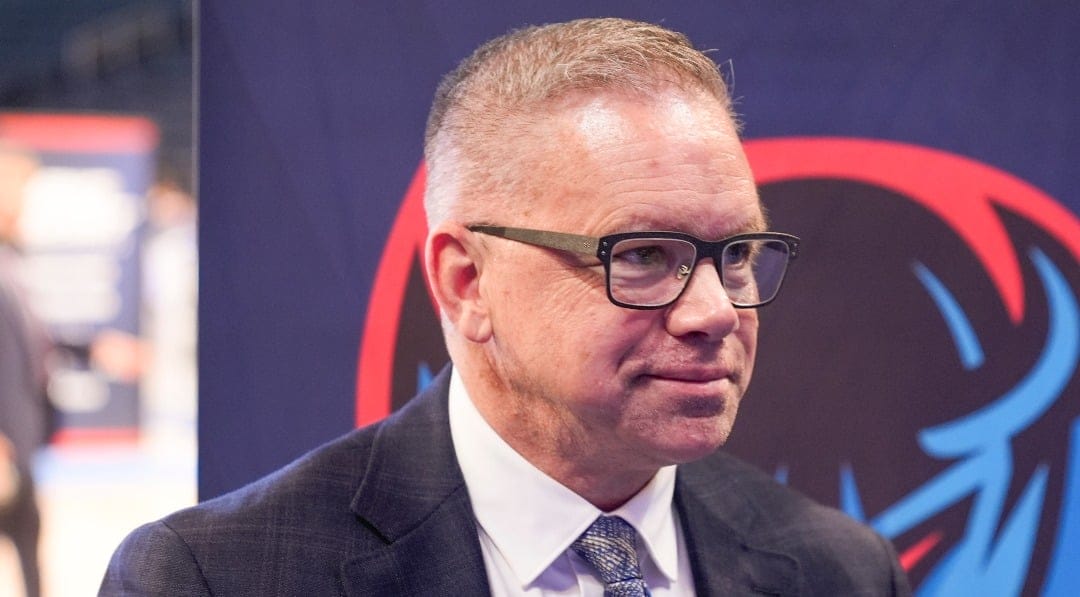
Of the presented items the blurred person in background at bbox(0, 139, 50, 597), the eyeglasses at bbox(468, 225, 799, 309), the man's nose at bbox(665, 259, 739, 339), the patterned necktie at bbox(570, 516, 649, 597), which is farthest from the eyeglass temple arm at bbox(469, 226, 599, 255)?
the blurred person in background at bbox(0, 139, 50, 597)

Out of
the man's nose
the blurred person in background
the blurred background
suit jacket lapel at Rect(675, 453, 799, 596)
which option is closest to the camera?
the man's nose

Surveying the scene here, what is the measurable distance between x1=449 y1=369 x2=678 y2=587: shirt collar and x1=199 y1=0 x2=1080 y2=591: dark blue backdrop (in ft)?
1.41

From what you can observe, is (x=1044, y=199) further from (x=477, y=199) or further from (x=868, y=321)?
(x=477, y=199)

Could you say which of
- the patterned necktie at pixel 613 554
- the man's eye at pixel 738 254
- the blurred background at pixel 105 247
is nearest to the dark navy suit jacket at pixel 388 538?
the patterned necktie at pixel 613 554

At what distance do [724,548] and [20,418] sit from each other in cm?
393

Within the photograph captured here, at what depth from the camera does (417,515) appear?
1.84 meters

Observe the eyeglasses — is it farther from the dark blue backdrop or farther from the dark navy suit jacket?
the dark blue backdrop

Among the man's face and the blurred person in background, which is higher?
the man's face

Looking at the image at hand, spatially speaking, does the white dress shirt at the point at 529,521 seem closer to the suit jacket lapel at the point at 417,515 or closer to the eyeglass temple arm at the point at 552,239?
the suit jacket lapel at the point at 417,515

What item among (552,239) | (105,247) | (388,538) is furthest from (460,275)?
(105,247)

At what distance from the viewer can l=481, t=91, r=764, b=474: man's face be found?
1679mm

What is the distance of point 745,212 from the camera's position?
1.75 m

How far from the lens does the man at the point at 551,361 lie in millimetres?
1687

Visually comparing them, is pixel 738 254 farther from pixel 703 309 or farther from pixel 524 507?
pixel 524 507
